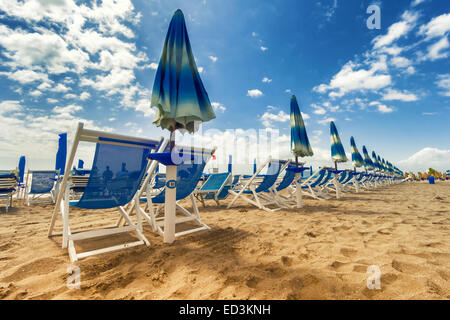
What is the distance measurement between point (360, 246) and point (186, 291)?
76.8 inches

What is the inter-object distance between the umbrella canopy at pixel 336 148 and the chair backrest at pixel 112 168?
342 inches

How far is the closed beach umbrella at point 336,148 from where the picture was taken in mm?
8959

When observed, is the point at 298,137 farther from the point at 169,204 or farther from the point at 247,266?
the point at 247,266

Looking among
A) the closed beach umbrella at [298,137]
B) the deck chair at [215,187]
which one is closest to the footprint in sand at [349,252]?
the deck chair at [215,187]

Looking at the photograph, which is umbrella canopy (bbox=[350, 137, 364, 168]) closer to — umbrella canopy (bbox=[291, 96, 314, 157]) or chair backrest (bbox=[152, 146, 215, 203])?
umbrella canopy (bbox=[291, 96, 314, 157])

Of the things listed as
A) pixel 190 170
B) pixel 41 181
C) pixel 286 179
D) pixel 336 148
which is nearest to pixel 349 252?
pixel 190 170

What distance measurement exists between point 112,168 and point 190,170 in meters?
1.07

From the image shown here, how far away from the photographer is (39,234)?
2.85 meters

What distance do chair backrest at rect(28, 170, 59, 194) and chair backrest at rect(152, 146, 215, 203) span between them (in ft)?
19.4

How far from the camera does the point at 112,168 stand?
7.80 ft

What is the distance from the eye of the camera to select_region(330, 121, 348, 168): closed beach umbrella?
8.96 metres

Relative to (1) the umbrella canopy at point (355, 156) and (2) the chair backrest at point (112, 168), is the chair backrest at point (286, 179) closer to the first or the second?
(2) the chair backrest at point (112, 168)

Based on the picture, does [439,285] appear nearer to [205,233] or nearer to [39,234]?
[205,233]

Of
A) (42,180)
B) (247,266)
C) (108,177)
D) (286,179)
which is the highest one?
(108,177)
